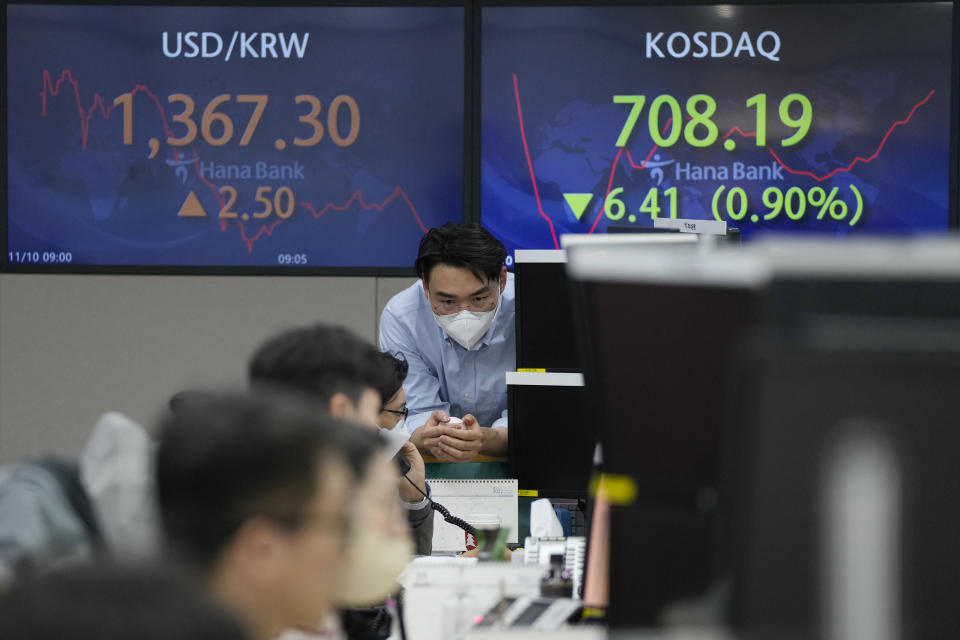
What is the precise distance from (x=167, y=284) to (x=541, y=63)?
1.56 metres

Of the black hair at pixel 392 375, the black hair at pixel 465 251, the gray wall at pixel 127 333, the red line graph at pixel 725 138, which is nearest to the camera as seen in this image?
the black hair at pixel 392 375

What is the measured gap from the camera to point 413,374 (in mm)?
3283

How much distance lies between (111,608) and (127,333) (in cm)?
384

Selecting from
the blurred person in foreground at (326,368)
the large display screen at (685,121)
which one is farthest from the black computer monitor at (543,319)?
the large display screen at (685,121)

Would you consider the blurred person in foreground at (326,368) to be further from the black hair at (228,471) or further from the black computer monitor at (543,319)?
the black computer monitor at (543,319)

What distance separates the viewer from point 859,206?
13.7ft

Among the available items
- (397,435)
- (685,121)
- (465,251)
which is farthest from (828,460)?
(685,121)

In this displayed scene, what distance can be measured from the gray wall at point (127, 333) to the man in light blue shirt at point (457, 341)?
0.91 m

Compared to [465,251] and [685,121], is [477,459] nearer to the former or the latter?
[465,251]

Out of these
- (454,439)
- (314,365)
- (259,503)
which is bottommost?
(454,439)

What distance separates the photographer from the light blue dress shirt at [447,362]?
3168mm

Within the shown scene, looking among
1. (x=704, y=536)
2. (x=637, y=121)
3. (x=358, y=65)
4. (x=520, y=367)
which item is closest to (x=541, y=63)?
(x=637, y=121)

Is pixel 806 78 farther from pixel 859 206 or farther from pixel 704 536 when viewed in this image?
pixel 704 536

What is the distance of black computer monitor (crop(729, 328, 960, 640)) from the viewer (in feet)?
2.57
